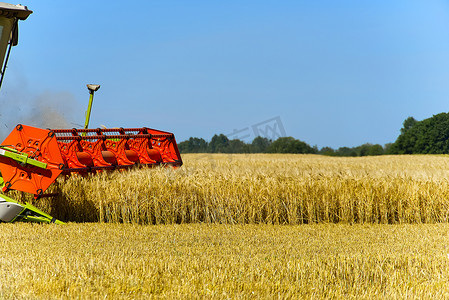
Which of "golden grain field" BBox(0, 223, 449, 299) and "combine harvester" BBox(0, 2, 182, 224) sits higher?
"combine harvester" BBox(0, 2, 182, 224)

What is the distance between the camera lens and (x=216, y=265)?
393 centimetres

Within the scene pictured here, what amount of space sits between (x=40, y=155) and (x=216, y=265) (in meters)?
3.99

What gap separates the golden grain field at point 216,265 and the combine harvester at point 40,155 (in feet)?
2.08

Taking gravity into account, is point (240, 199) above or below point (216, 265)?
above

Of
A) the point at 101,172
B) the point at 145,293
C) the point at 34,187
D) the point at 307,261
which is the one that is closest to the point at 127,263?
the point at 145,293

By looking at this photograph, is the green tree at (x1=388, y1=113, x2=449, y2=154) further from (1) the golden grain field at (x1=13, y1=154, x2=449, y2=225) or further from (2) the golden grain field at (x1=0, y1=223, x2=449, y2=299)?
(2) the golden grain field at (x1=0, y1=223, x2=449, y2=299)

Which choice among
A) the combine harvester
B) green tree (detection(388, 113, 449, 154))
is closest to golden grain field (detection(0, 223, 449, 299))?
the combine harvester

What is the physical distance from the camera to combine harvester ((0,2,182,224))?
6.12 m

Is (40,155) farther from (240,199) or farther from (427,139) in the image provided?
(427,139)

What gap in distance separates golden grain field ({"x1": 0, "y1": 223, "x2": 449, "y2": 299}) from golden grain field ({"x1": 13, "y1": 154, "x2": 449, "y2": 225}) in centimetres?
76

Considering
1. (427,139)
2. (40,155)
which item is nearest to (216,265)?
(40,155)

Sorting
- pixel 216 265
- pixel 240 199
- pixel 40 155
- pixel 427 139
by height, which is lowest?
pixel 216 265

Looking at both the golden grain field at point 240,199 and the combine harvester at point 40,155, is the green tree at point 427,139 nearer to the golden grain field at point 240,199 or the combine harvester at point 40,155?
the golden grain field at point 240,199

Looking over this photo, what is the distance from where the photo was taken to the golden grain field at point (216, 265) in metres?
3.37
